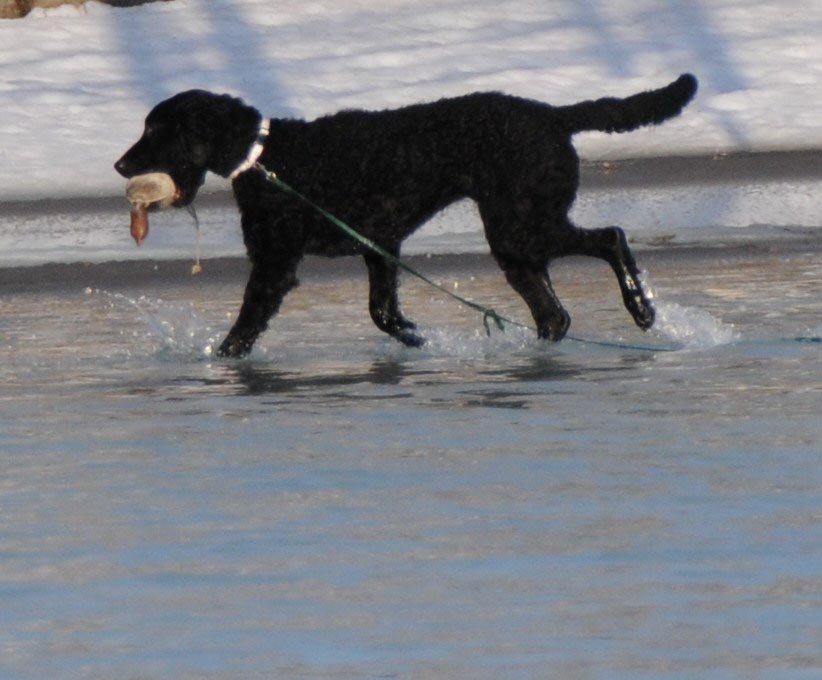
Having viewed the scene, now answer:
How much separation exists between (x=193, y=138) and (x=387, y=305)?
0.95m

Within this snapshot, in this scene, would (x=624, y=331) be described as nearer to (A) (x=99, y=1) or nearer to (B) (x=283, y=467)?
(B) (x=283, y=467)

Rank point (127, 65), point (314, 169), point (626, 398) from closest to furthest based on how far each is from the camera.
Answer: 1. point (626, 398)
2. point (314, 169)
3. point (127, 65)

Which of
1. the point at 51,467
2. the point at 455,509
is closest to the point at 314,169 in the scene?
the point at 51,467

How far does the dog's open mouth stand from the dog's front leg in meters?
0.42

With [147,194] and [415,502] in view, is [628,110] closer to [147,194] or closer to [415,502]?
[147,194]

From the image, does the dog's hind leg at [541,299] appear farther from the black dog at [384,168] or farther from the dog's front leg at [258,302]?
the dog's front leg at [258,302]

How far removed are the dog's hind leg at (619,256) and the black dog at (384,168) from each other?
46mm

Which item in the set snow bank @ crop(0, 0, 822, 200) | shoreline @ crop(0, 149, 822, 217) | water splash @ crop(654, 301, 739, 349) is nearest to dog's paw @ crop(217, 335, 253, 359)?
water splash @ crop(654, 301, 739, 349)

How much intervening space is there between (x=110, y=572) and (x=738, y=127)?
11.0 m

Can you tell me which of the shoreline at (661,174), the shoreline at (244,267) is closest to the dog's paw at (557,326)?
the shoreline at (244,267)

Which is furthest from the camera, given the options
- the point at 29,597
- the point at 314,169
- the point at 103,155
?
the point at 103,155

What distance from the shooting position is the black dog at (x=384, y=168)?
7.81 m

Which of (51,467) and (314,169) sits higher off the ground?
(314,169)

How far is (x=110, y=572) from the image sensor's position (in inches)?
178
